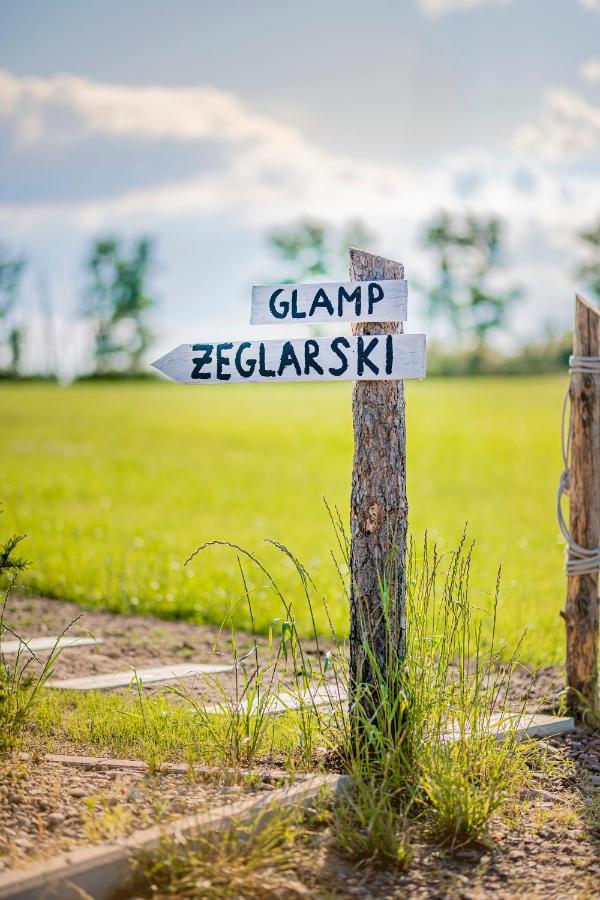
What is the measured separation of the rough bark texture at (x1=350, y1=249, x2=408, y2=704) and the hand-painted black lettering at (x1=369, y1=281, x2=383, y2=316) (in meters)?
0.09

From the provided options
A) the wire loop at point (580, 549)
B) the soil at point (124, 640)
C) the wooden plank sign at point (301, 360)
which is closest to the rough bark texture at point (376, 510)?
the wooden plank sign at point (301, 360)

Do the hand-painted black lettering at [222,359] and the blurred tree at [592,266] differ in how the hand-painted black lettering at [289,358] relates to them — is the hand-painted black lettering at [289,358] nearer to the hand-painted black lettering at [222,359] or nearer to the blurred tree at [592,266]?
the hand-painted black lettering at [222,359]

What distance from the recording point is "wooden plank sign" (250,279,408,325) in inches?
179

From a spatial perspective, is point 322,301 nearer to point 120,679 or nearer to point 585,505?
point 585,505

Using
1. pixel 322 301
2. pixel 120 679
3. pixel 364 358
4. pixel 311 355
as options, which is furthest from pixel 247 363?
pixel 120 679

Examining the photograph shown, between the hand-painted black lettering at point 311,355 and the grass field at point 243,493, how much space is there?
2140mm

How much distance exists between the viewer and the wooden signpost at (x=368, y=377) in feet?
14.9

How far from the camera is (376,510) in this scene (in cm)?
458

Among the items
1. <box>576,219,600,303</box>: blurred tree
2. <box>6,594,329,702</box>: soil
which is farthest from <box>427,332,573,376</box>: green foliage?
<box>6,594,329,702</box>: soil

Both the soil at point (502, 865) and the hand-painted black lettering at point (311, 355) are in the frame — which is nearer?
the soil at point (502, 865)

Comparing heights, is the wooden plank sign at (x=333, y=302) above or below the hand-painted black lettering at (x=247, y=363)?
above

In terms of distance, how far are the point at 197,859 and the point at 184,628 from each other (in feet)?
16.9

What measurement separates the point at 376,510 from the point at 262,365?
2.72 feet

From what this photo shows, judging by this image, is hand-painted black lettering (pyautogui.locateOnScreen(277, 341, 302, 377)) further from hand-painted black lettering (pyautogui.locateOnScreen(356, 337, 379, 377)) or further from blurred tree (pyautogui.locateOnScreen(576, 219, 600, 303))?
blurred tree (pyautogui.locateOnScreen(576, 219, 600, 303))
